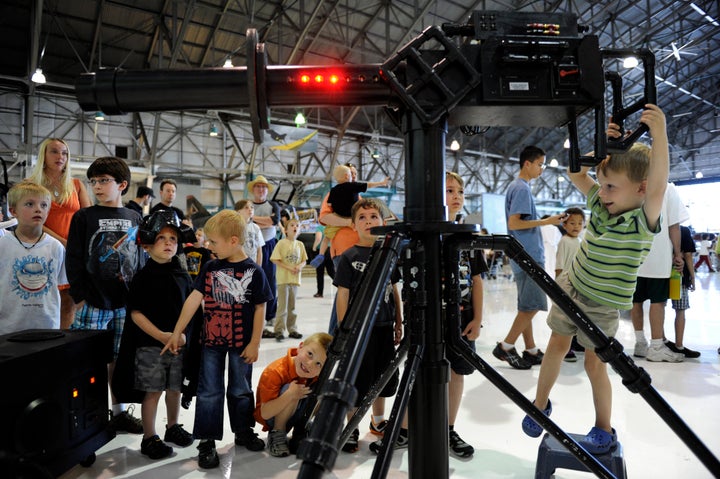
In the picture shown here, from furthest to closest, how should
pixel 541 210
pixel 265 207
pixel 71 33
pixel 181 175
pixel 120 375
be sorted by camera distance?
pixel 541 210, pixel 181 175, pixel 71 33, pixel 265 207, pixel 120 375

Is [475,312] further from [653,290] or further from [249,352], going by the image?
[653,290]

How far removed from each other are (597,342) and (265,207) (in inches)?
127

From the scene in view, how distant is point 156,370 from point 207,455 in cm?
40

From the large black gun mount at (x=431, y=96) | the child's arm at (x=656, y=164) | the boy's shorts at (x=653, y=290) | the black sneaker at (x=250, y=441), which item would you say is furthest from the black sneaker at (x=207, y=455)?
the boy's shorts at (x=653, y=290)

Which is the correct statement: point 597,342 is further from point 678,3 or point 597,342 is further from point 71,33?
point 678,3

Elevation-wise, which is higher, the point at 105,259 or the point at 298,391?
the point at 105,259

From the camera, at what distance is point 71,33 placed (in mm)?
9539

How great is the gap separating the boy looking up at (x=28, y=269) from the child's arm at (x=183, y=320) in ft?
2.00

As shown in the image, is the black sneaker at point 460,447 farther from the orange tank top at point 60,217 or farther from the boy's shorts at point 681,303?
the boy's shorts at point 681,303

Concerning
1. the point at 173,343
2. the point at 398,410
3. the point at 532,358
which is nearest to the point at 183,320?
the point at 173,343

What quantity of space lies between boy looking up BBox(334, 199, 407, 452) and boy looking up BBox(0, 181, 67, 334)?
4.15 feet

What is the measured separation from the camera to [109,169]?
6.33ft

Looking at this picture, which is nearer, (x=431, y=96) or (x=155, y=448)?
(x=431, y=96)

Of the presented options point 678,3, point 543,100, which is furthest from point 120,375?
point 678,3
